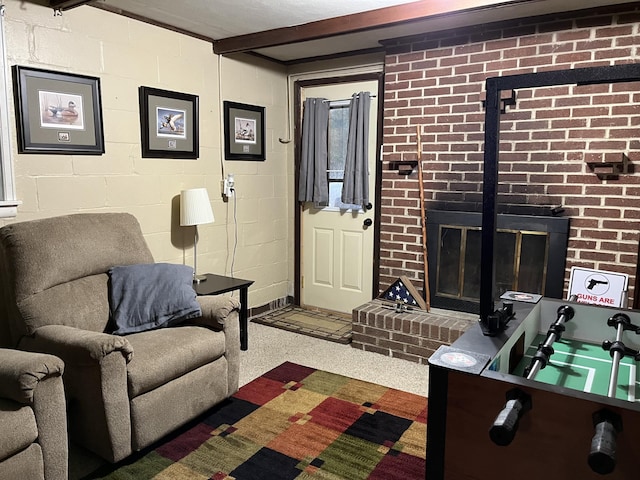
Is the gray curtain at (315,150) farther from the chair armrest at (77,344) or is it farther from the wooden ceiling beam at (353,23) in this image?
the chair armrest at (77,344)

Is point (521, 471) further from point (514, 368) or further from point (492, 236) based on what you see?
point (492, 236)

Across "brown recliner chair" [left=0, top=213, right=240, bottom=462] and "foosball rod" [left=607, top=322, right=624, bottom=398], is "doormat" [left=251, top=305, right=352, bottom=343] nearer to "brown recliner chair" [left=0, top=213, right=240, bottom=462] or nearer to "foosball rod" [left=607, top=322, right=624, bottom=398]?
"brown recliner chair" [left=0, top=213, right=240, bottom=462]

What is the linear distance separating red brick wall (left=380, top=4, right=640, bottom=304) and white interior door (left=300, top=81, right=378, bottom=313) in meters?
0.33

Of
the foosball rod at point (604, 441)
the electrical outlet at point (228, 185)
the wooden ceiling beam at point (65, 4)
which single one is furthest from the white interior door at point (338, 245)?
the foosball rod at point (604, 441)

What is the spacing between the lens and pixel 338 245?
4.36 m

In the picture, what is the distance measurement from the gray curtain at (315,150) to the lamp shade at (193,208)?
121 cm

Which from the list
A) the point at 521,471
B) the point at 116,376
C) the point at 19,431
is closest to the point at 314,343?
the point at 116,376

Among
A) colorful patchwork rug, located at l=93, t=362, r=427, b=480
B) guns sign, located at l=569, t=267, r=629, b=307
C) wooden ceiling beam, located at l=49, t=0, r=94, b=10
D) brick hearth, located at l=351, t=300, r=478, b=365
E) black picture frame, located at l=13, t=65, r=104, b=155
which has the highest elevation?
wooden ceiling beam, located at l=49, t=0, r=94, b=10

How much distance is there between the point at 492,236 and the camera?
1405 mm

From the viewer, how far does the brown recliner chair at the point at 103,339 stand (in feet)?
6.72

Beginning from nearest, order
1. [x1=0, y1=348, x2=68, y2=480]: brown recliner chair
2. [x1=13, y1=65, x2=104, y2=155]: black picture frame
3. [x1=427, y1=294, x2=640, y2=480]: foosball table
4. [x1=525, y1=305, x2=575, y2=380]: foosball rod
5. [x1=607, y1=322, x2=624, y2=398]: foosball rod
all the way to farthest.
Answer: [x1=427, y1=294, x2=640, y2=480]: foosball table
[x1=607, y1=322, x2=624, y2=398]: foosball rod
[x1=525, y1=305, x2=575, y2=380]: foosball rod
[x1=0, y1=348, x2=68, y2=480]: brown recliner chair
[x1=13, y1=65, x2=104, y2=155]: black picture frame

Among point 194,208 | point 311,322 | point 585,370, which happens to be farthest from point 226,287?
point 585,370

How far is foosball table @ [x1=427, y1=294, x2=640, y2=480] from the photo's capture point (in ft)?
3.09

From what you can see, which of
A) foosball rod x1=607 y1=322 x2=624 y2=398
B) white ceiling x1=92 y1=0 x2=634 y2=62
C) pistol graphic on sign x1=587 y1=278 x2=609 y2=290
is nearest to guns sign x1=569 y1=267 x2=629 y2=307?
pistol graphic on sign x1=587 y1=278 x2=609 y2=290
